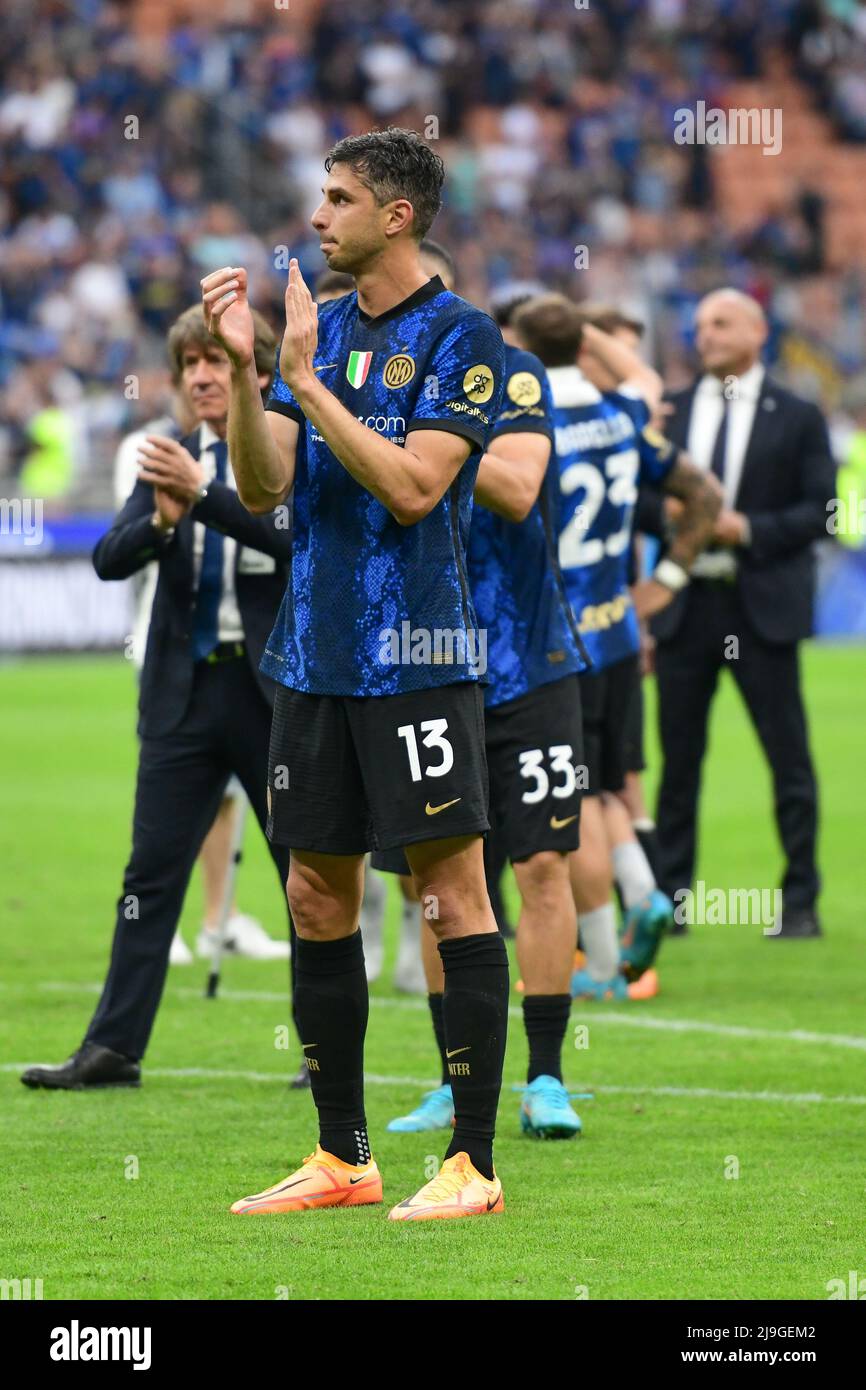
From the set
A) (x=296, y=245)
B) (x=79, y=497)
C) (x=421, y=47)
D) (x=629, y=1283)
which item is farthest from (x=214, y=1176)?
(x=421, y=47)

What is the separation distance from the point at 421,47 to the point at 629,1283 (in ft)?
98.5

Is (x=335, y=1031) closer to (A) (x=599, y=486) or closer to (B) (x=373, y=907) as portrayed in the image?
(A) (x=599, y=486)

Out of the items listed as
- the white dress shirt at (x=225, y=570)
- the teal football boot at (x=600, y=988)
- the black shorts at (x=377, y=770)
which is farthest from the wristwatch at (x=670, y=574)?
the black shorts at (x=377, y=770)

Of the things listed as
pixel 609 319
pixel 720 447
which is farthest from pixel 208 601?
pixel 720 447

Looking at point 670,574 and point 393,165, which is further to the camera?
point 670,574

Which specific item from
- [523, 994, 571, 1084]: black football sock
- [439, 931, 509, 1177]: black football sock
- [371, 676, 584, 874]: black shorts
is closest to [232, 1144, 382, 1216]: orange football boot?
[439, 931, 509, 1177]: black football sock

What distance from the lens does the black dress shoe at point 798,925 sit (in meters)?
10.0

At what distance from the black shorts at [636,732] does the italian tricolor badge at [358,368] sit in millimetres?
4066

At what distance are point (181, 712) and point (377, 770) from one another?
1.79 meters

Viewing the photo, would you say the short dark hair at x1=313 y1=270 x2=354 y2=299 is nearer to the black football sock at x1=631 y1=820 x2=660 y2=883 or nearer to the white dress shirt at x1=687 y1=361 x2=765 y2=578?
the black football sock at x1=631 y1=820 x2=660 y2=883

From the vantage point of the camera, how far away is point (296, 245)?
96.1 ft

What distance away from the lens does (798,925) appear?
33.1 ft

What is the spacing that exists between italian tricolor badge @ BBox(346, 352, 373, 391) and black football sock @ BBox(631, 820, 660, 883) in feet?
15.7

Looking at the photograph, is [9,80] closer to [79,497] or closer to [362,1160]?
[79,497]
